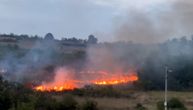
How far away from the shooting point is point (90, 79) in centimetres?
8738

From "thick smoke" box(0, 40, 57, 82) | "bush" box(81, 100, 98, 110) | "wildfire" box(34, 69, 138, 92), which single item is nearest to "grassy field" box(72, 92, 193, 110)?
"bush" box(81, 100, 98, 110)

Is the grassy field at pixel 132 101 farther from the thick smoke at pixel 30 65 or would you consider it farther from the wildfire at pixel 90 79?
the thick smoke at pixel 30 65

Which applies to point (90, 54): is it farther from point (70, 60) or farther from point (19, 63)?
point (19, 63)

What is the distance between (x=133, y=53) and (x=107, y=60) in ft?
14.1

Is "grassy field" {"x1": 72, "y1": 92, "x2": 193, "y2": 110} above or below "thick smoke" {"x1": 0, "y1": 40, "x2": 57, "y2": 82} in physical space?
below

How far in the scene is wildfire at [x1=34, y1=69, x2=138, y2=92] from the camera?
8525 centimetres

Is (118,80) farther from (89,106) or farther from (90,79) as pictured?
(89,106)

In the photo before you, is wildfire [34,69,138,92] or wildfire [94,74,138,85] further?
wildfire [94,74,138,85]

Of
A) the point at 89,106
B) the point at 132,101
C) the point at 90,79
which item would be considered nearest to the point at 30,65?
the point at 90,79

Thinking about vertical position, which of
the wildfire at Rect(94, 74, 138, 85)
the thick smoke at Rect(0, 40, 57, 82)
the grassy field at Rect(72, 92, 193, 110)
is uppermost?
the thick smoke at Rect(0, 40, 57, 82)

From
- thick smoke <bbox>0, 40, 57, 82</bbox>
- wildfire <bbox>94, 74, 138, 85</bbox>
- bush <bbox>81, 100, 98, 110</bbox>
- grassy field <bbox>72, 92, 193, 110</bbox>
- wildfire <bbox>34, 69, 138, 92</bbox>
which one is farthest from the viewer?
wildfire <bbox>94, 74, 138, 85</bbox>

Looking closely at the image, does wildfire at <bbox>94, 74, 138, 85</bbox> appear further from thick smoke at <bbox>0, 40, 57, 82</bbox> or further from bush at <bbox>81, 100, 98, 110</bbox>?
bush at <bbox>81, 100, 98, 110</bbox>

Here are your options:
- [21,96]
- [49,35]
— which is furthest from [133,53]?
[49,35]

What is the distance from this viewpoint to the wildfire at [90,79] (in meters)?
85.2
